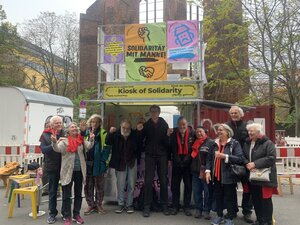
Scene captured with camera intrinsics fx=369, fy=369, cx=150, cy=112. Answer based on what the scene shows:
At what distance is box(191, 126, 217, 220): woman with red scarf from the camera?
21.7 ft

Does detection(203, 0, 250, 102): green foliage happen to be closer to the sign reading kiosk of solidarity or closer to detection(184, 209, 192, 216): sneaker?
the sign reading kiosk of solidarity

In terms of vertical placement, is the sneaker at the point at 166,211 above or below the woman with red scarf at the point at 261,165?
below

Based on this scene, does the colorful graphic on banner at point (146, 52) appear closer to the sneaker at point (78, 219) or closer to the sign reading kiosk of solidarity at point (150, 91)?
the sign reading kiosk of solidarity at point (150, 91)

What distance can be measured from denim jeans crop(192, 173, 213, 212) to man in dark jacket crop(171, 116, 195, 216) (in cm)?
18

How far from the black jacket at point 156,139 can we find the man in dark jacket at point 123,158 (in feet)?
0.96

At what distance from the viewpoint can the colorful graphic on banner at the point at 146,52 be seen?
7785 mm

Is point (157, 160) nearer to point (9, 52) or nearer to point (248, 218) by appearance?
point (248, 218)

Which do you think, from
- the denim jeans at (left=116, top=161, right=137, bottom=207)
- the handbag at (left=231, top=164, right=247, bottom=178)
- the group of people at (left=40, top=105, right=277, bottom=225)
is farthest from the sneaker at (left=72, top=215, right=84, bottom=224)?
the handbag at (left=231, top=164, right=247, bottom=178)

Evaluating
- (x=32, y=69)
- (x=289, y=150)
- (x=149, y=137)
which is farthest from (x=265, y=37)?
(x=32, y=69)

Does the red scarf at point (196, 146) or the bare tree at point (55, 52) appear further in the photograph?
the bare tree at point (55, 52)

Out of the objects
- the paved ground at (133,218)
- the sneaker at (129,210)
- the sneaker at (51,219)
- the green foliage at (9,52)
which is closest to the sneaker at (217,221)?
the paved ground at (133,218)

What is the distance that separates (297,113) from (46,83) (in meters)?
28.8

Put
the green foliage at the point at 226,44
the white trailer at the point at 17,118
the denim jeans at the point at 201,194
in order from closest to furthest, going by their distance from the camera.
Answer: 1. the denim jeans at the point at 201,194
2. the white trailer at the point at 17,118
3. the green foliage at the point at 226,44

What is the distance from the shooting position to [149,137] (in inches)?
281
